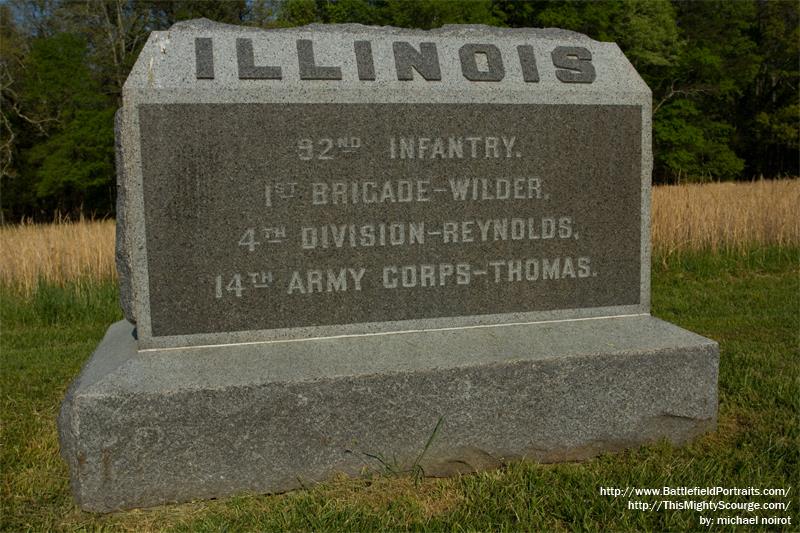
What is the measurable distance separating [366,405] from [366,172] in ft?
3.68

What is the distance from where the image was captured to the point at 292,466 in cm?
303

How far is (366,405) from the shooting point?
304cm

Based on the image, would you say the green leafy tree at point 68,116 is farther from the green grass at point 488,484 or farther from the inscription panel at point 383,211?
the inscription panel at point 383,211

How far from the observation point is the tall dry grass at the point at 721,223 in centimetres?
898

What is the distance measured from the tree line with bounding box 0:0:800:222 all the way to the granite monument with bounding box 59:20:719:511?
17.2m

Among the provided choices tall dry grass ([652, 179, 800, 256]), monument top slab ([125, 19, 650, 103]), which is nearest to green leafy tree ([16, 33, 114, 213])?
tall dry grass ([652, 179, 800, 256])

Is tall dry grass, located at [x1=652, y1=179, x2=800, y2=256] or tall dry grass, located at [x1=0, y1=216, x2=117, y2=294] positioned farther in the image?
tall dry grass, located at [x1=652, y1=179, x2=800, y2=256]

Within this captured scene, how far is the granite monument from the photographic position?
9.78 ft

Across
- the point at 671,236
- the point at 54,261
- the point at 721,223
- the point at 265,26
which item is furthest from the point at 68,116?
the point at 721,223

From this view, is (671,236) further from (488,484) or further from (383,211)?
(488,484)

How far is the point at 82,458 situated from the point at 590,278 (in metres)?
2.60

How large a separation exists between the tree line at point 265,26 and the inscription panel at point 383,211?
56.0 ft

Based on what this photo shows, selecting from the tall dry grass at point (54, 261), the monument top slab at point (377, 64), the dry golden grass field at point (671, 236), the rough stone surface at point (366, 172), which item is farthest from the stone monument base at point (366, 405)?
the dry golden grass field at point (671, 236)

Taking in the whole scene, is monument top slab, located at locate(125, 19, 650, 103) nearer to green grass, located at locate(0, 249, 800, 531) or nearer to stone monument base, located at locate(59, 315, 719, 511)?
stone monument base, located at locate(59, 315, 719, 511)
